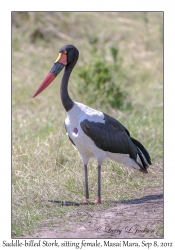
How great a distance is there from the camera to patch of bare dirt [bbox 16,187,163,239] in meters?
5.18

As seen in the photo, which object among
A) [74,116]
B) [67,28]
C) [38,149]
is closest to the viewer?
[74,116]

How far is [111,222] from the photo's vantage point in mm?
5422

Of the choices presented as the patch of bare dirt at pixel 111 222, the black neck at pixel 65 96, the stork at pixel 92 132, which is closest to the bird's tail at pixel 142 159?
the stork at pixel 92 132

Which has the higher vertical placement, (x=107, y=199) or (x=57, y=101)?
(x=57, y=101)

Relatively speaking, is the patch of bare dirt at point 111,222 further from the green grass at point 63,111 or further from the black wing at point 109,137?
the black wing at point 109,137

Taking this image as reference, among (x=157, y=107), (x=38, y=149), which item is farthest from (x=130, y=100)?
(x=38, y=149)

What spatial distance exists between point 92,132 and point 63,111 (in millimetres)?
3673

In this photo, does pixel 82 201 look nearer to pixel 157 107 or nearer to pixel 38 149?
pixel 38 149

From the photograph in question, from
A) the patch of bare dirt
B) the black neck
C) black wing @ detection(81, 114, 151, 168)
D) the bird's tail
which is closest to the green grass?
the patch of bare dirt

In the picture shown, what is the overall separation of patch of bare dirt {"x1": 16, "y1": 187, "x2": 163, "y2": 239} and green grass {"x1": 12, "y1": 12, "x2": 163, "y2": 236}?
179 millimetres

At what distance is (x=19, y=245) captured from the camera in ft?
16.8

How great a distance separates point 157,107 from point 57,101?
1.65 metres

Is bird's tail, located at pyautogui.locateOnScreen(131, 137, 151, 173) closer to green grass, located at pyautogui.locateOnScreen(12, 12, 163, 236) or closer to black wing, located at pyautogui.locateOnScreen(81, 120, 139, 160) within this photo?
black wing, located at pyautogui.locateOnScreen(81, 120, 139, 160)

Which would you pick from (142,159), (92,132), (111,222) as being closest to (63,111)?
(142,159)
